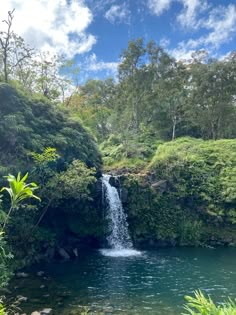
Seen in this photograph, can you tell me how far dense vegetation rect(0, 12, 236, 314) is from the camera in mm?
19359

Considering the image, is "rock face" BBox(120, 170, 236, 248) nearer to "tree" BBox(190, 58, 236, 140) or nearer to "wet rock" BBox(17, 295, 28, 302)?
"wet rock" BBox(17, 295, 28, 302)

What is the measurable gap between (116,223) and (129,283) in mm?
9649

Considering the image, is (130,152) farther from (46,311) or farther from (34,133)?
(46,311)

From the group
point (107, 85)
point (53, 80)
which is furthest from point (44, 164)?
point (107, 85)

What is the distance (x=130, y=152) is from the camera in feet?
119

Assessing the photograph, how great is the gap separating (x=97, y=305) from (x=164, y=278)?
16.4 ft

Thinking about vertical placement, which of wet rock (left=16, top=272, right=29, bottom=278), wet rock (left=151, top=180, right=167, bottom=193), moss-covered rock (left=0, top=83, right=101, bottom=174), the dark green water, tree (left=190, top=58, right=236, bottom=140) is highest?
tree (left=190, top=58, right=236, bottom=140)

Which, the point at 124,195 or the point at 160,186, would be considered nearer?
the point at 124,195

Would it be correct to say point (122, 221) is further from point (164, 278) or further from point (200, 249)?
point (164, 278)

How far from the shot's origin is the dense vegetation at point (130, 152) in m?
19.4

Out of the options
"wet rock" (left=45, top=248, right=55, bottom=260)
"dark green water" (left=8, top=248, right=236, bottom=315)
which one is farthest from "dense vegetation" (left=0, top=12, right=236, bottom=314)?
"dark green water" (left=8, top=248, right=236, bottom=315)

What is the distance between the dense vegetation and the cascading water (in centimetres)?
70

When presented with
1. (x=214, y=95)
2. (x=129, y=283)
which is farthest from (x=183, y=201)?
(x=214, y=95)

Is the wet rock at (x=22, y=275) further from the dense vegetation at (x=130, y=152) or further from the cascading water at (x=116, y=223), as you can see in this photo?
the cascading water at (x=116, y=223)
